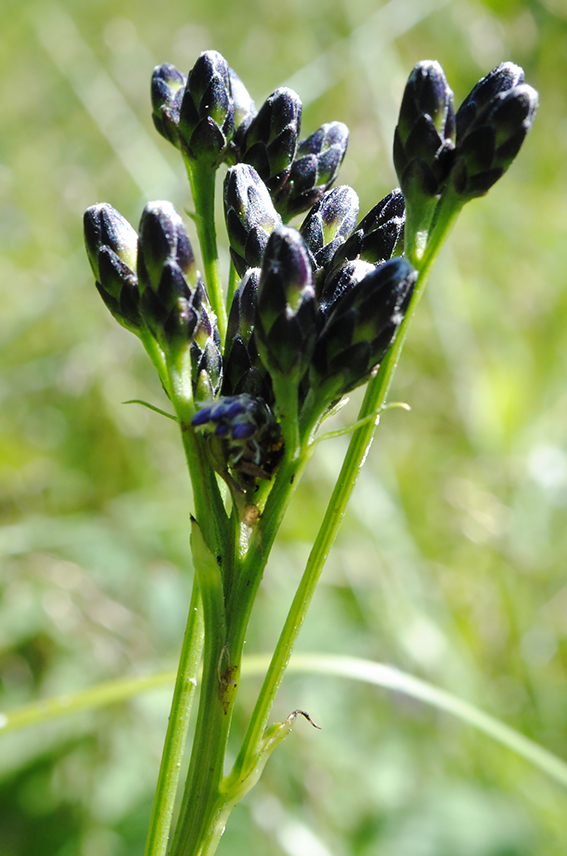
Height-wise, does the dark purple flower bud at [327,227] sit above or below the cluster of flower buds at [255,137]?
below

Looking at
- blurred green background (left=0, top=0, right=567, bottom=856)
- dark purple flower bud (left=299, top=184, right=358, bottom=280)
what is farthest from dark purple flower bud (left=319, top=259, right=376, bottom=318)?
blurred green background (left=0, top=0, right=567, bottom=856)

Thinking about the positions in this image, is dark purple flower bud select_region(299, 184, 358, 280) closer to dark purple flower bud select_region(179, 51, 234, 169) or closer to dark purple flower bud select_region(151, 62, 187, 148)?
dark purple flower bud select_region(179, 51, 234, 169)

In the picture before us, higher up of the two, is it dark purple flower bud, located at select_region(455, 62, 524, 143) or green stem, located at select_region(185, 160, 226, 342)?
green stem, located at select_region(185, 160, 226, 342)

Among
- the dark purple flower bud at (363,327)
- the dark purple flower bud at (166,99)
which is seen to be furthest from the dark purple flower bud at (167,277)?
the dark purple flower bud at (166,99)

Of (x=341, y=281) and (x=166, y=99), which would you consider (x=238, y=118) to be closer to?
(x=166, y=99)

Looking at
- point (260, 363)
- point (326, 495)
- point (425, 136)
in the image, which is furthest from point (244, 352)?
point (326, 495)

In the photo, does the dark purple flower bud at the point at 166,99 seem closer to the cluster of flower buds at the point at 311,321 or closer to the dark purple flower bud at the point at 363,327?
the cluster of flower buds at the point at 311,321
